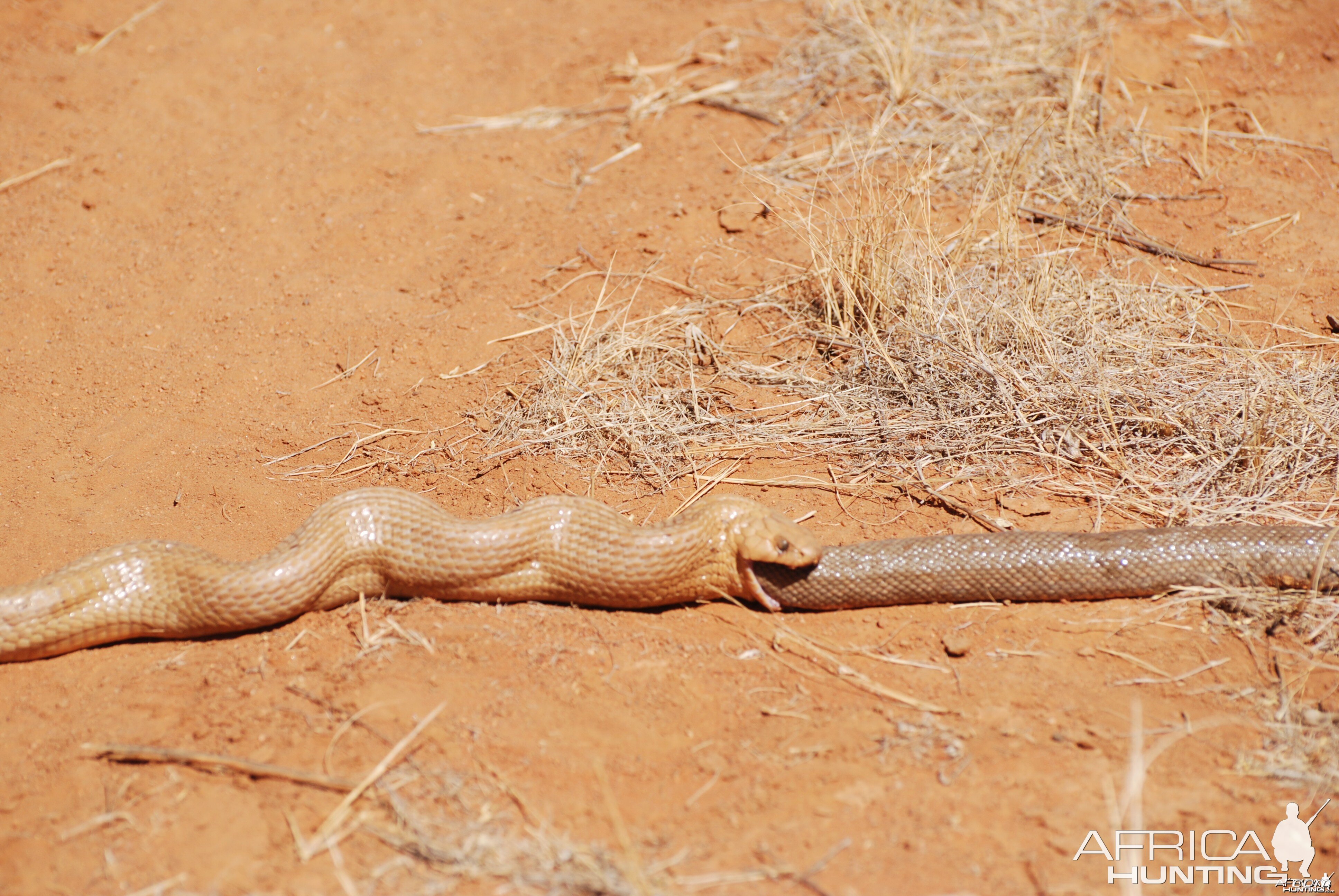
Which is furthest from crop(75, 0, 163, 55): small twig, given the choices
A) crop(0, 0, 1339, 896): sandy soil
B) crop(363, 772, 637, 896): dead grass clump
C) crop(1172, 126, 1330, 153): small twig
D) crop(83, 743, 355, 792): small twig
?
crop(1172, 126, 1330, 153): small twig

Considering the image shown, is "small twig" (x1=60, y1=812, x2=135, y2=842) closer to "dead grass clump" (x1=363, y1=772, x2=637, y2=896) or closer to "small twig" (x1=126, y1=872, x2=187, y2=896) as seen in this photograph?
"small twig" (x1=126, y1=872, x2=187, y2=896)

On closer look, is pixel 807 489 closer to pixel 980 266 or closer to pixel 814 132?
pixel 980 266

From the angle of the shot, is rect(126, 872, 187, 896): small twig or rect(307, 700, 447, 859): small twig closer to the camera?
rect(126, 872, 187, 896): small twig

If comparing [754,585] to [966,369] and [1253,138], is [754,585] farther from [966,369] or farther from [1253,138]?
[1253,138]

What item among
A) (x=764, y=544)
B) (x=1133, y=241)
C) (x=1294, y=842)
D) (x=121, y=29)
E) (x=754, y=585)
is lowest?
(x=1294, y=842)

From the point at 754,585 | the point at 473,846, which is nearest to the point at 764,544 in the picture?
the point at 754,585
